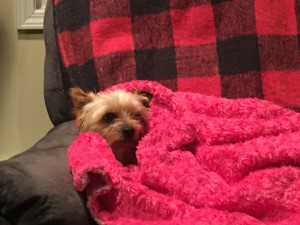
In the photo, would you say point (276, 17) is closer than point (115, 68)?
Yes

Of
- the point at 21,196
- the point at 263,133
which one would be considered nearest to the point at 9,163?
the point at 21,196

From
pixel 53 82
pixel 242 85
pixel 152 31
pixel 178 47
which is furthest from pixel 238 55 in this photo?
pixel 53 82

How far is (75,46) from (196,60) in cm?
50

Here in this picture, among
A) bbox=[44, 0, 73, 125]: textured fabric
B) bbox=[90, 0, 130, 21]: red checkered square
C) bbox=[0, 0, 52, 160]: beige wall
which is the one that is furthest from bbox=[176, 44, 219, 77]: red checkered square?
bbox=[0, 0, 52, 160]: beige wall

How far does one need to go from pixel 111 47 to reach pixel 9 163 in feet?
2.28

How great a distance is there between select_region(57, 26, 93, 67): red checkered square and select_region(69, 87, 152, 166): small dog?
9.3 inches

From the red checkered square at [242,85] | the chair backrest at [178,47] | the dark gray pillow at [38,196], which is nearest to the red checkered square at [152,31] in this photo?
the chair backrest at [178,47]

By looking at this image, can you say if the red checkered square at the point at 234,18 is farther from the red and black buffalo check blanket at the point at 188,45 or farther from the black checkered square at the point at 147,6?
the black checkered square at the point at 147,6

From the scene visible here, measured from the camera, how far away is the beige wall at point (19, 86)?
2008mm

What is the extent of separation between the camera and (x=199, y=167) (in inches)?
46.9

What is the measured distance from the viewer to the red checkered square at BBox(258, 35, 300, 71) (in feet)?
4.65

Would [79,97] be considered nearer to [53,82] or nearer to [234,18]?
[53,82]

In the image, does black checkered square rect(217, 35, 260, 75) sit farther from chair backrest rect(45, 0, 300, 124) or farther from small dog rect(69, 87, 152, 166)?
small dog rect(69, 87, 152, 166)

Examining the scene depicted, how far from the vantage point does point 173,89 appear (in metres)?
1.52
